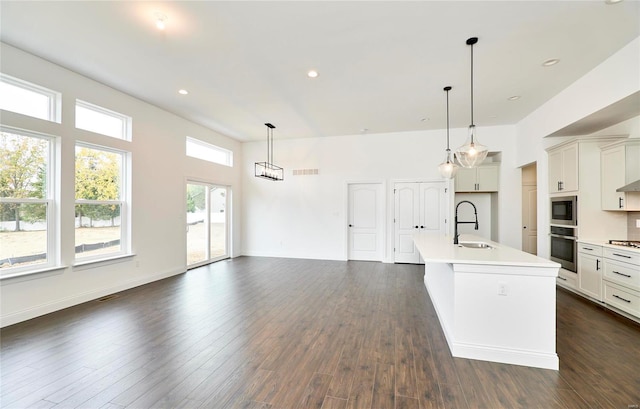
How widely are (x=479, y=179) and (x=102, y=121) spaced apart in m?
7.60

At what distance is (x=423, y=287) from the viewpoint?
15.2ft

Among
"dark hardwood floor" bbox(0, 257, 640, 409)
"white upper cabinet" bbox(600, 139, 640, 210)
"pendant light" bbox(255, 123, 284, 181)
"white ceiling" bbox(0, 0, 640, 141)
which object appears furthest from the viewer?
"pendant light" bbox(255, 123, 284, 181)

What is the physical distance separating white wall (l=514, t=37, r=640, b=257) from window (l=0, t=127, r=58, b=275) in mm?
7110

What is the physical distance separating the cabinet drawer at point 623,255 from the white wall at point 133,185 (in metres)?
7.09

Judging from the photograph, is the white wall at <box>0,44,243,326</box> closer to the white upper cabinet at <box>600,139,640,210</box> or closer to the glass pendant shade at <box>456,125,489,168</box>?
the glass pendant shade at <box>456,125,489,168</box>

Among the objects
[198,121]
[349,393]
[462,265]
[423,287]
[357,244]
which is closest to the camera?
[349,393]

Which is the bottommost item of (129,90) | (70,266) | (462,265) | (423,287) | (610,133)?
(423,287)

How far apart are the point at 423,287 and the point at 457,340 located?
2165mm

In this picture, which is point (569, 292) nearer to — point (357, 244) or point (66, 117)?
point (357, 244)

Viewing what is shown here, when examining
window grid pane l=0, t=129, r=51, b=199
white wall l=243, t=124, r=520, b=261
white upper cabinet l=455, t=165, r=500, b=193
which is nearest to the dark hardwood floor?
window grid pane l=0, t=129, r=51, b=199

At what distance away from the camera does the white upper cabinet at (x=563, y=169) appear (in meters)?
4.07

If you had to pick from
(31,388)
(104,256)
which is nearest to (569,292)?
(31,388)

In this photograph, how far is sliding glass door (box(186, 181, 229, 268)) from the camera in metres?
6.07

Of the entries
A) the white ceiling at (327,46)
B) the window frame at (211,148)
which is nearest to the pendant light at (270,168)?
the window frame at (211,148)
